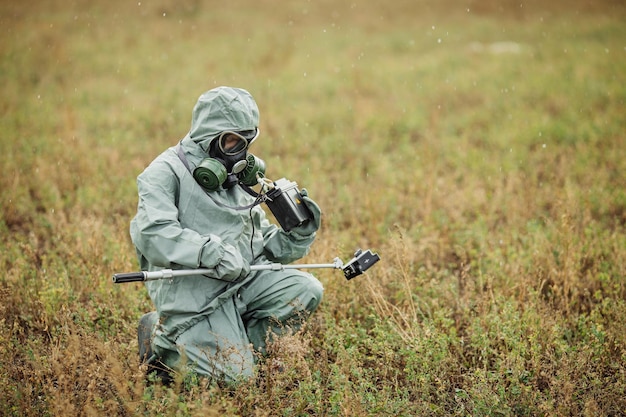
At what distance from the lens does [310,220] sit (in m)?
4.45

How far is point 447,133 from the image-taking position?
33.9 ft

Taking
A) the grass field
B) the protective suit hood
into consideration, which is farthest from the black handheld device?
the grass field

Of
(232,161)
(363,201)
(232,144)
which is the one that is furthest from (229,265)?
(363,201)

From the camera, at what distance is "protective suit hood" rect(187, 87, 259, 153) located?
414cm

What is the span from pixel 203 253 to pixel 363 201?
3.83m

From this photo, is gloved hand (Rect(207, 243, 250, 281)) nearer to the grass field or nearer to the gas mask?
the gas mask

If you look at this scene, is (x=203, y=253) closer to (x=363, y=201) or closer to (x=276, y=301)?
(x=276, y=301)

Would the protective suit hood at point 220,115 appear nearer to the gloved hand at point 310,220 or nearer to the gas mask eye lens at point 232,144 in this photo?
the gas mask eye lens at point 232,144

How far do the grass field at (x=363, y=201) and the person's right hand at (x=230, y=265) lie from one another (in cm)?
56

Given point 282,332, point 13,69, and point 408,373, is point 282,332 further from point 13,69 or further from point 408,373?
Answer: point 13,69

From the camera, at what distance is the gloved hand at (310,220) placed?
14.3 ft

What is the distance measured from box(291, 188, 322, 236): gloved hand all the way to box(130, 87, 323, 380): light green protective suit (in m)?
0.03

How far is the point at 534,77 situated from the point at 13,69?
31.8ft

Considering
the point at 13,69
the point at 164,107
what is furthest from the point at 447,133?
the point at 13,69
